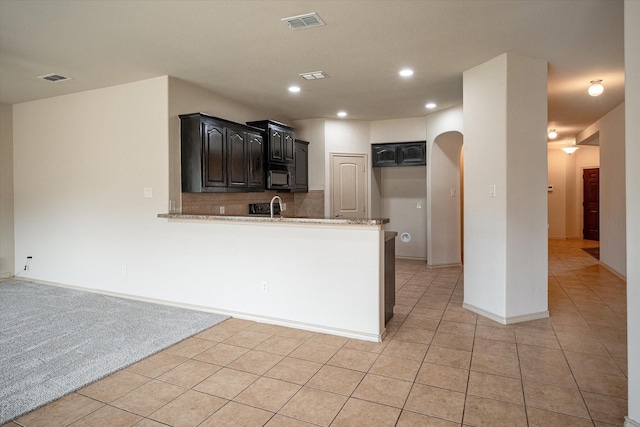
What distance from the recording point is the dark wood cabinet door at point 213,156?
442cm

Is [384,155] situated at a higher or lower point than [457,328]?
higher

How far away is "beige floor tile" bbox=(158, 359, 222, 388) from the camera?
257 cm

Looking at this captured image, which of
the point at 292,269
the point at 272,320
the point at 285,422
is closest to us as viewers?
the point at 285,422

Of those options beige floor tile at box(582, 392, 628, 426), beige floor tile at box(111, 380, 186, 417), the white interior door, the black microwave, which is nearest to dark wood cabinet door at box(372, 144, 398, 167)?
the white interior door

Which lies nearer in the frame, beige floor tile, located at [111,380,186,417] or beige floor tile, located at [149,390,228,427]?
beige floor tile, located at [149,390,228,427]

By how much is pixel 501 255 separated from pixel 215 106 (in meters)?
3.96

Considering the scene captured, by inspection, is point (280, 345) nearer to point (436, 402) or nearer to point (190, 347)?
point (190, 347)

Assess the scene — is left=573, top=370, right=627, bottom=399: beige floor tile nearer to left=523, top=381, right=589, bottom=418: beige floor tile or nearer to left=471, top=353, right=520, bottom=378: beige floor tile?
left=523, top=381, right=589, bottom=418: beige floor tile

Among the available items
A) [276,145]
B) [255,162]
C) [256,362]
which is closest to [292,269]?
[256,362]

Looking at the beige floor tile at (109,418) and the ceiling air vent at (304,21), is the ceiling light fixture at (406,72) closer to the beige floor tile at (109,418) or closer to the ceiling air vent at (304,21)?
the ceiling air vent at (304,21)

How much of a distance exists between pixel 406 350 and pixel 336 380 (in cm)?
78

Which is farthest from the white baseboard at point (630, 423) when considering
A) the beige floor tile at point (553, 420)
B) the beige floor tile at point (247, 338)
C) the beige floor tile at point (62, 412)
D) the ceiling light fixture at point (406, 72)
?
the ceiling light fixture at point (406, 72)

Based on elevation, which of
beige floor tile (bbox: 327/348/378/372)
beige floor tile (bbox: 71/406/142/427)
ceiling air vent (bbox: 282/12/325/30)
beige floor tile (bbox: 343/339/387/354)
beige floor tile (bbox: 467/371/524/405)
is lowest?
beige floor tile (bbox: 467/371/524/405)

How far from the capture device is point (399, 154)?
7.00 metres
